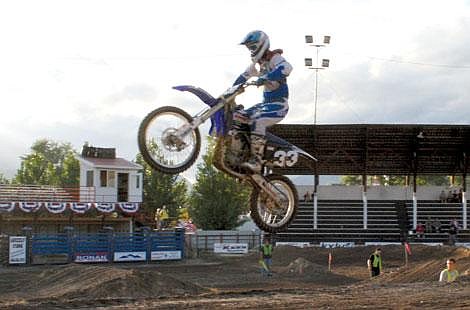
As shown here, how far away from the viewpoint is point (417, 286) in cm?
2250

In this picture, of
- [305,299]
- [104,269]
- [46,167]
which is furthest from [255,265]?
[46,167]

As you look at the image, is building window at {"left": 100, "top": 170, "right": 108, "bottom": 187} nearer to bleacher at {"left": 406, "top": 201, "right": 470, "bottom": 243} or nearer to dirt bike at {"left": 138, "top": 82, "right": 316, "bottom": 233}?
bleacher at {"left": 406, "top": 201, "right": 470, "bottom": 243}

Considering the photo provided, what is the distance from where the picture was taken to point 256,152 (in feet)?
32.4

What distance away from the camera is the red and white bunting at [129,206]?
147ft

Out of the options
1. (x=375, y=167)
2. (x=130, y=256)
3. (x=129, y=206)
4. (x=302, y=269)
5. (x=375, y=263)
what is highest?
(x=375, y=167)

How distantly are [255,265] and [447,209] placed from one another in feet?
55.5

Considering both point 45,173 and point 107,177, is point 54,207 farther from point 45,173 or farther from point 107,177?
point 45,173

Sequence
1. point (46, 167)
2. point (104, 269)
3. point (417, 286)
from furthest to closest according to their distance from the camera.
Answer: point (46, 167) → point (104, 269) → point (417, 286)

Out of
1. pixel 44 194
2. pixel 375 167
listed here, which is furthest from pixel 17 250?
pixel 375 167

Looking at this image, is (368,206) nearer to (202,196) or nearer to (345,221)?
(345,221)

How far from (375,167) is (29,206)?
22.1 metres

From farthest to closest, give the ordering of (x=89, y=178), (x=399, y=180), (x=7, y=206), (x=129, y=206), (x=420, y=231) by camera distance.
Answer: (x=399, y=180) < (x=420, y=231) < (x=89, y=178) < (x=129, y=206) < (x=7, y=206)

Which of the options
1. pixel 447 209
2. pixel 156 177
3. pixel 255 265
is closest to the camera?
pixel 255 265

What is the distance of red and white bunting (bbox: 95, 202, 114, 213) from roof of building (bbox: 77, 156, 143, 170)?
10.8ft
